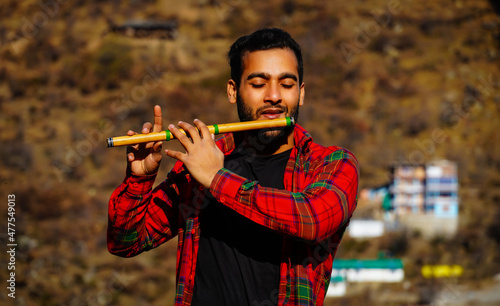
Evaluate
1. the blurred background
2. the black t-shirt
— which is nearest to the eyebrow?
the black t-shirt

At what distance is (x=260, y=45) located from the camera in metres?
2.09

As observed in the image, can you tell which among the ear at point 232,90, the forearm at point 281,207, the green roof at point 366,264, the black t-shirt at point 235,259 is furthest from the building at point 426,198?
the forearm at point 281,207

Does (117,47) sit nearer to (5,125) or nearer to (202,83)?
(202,83)

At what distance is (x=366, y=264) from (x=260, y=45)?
489 inches

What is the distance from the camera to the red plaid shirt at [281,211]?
165 centimetres

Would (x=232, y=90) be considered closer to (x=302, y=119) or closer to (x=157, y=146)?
(x=157, y=146)

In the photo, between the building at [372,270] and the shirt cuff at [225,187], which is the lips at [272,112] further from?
the building at [372,270]

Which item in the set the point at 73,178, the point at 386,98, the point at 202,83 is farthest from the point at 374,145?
the point at 73,178

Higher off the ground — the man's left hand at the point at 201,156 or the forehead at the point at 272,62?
the forehead at the point at 272,62

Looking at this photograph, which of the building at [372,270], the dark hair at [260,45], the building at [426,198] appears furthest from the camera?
the building at [426,198]

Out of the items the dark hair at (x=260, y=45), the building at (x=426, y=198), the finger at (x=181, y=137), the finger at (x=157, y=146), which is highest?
the building at (x=426, y=198)

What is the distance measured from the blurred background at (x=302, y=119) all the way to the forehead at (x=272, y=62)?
10.6 metres

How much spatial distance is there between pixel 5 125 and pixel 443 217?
51.2 feet

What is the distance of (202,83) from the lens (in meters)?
23.2
